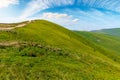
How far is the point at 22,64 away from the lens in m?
39.8

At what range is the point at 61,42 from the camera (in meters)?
65.3

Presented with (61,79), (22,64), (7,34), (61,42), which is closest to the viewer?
(61,79)

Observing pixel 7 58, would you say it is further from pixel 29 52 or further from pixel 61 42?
pixel 61 42

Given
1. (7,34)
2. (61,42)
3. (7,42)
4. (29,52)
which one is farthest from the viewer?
(61,42)

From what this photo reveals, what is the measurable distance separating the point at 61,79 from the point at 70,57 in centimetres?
1080

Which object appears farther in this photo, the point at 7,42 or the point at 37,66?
the point at 7,42

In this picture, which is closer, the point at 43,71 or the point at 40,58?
the point at 43,71

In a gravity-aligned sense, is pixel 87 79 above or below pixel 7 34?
below

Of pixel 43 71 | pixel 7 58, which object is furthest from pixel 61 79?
pixel 7 58

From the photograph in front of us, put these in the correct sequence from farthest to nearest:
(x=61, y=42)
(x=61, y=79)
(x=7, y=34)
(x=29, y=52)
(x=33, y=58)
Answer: (x=61, y=42)
(x=7, y=34)
(x=29, y=52)
(x=33, y=58)
(x=61, y=79)

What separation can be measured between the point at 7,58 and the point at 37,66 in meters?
5.54

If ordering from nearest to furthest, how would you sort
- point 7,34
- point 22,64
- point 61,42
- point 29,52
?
point 22,64, point 29,52, point 7,34, point 61,42

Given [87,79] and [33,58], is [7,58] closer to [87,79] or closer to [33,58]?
[33,58]

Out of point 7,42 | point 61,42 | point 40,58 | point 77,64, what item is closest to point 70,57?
point 77,64
